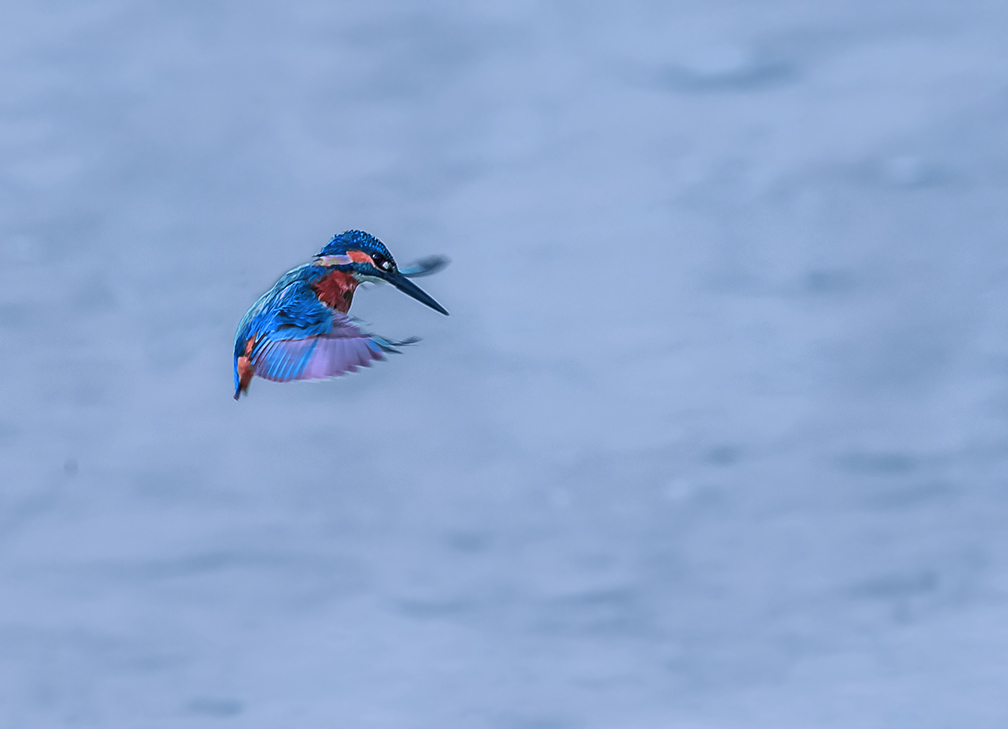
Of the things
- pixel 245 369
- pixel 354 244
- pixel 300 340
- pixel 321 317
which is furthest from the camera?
pixel 354 244

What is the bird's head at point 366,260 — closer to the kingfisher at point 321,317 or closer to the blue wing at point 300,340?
the kingfisher at point 321,317

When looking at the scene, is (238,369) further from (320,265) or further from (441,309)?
(441,309)

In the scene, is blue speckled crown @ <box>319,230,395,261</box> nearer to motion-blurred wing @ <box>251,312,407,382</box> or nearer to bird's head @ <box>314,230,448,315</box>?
bird's head @ <box>314,230,448,315</box>

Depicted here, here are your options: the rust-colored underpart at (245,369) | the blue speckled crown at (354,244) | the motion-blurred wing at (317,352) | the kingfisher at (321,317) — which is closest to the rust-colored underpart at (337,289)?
the kingfisher at (321,317)

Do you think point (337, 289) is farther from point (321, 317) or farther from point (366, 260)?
point (321, 317)

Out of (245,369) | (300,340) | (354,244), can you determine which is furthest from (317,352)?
(354,244)

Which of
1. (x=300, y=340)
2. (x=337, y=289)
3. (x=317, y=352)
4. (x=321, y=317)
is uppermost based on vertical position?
(x=337, y=289)

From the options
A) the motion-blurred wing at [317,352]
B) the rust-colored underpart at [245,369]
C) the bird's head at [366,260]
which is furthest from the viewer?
the bird's head at [366,260]

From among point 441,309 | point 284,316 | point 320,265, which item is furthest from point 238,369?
point 441,309
